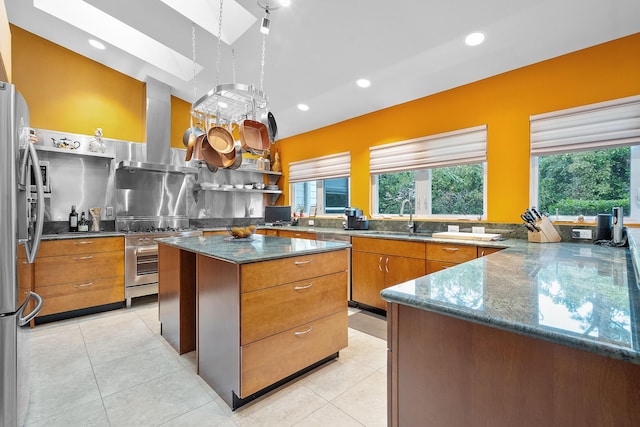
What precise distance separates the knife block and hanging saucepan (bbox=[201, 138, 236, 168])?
8.66 feet

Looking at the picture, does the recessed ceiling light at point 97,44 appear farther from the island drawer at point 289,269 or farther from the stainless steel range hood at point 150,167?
the island drawer at point 289,269

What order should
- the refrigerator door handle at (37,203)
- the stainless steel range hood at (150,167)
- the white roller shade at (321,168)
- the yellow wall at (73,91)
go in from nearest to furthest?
the refrigerator door handle at (37,203), the yellow wall at (73,91), the stainless steel range hood at (150,167), the white roller shade at (321,168)

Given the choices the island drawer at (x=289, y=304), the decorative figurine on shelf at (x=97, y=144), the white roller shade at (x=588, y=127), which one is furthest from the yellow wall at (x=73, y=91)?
the white roller shade at (x=588, y=127)

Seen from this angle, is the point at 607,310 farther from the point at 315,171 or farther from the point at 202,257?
the point at 315,171

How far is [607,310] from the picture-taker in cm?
79

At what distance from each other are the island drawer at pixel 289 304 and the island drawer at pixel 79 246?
2743 millimetres

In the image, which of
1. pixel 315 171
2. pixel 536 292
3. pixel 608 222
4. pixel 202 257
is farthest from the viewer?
pixel 315 171

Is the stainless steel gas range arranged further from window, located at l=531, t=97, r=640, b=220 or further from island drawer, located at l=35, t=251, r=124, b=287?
window, located at l=531, t=97, r=640, b=220

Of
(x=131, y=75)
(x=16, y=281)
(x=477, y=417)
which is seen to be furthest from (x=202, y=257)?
(x=131, y=75)

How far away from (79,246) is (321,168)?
3371 millimetres

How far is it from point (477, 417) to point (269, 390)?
1478mm

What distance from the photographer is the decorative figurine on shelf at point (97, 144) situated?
3.79 meters

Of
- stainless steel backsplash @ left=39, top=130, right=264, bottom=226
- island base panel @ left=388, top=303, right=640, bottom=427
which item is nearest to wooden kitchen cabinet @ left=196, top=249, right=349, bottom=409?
island base panel @ left=388, top=303, right=640, bottom=427

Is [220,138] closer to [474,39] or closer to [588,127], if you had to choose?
[474,39]
